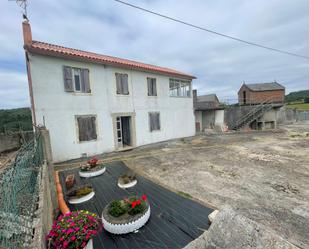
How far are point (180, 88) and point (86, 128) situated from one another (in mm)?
9294

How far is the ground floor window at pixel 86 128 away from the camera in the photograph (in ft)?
30.2

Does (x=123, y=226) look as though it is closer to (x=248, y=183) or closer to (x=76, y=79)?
(x=248, y=183)

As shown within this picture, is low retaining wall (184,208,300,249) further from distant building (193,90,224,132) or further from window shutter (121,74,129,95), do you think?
distant building (193,90,224,132)

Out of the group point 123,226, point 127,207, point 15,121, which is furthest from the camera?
point 15,121

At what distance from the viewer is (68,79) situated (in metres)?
8.81

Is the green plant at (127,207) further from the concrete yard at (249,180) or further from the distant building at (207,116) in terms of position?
the distant building at (207,116)

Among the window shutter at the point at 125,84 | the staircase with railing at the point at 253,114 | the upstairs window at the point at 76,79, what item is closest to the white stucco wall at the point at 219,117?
the staircase with railing at the point at 253,114

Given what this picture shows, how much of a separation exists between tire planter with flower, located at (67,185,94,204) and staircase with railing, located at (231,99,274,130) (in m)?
23.0

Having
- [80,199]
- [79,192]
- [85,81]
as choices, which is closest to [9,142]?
[85,81]

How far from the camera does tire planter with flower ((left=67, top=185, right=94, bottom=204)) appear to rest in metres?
4.55

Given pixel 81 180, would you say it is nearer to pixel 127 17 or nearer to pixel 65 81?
pixel 65 81

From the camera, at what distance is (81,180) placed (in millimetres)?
6117

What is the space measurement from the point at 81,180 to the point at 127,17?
23.1ft

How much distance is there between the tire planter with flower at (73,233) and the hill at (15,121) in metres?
18.2
